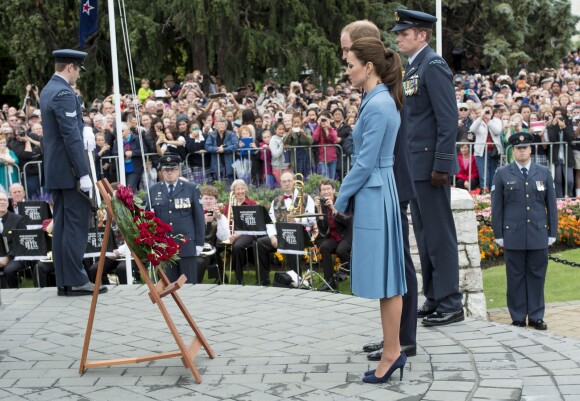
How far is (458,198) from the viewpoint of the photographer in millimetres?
8242

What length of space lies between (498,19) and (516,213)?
21.5 meters

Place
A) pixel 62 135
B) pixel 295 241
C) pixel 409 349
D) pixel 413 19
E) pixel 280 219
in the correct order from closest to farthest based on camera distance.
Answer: pixel 409 349 < pixel 413 19 < pixel 62 135 < pixel 295 241 < pixel 280 219

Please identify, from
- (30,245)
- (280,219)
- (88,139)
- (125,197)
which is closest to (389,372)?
(125,197)

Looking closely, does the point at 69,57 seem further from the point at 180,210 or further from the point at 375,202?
the point at 375,202

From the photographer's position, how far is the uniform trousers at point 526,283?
30.3 feet

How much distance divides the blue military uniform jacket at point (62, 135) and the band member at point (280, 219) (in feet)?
13.7

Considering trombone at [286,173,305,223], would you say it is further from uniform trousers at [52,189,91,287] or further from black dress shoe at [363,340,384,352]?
black dress shoe at [363,340,384,352]

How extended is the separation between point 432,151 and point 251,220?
19.2ft

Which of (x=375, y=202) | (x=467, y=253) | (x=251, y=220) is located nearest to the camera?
(x=375, y=202)

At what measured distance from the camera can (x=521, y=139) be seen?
30.5 feet

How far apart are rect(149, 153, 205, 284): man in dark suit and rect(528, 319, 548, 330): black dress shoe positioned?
11.3ft

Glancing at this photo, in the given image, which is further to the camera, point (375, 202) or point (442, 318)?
point (442, 318)

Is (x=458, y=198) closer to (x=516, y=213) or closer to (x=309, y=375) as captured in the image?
(x=516, y=213)

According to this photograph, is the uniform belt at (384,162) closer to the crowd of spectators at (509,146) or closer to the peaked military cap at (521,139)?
the peaked military cap at (521,139)
